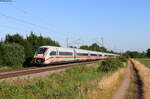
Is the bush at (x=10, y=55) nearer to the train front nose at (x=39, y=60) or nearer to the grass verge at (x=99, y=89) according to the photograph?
the train front nose at (x=39, y=60)

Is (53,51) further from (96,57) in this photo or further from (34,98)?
(96,57)

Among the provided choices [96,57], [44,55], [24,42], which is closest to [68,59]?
[24,42]

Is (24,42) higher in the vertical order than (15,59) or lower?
higher

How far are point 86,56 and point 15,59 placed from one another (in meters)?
28.6

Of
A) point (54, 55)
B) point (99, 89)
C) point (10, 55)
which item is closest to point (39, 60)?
point (54, 55)

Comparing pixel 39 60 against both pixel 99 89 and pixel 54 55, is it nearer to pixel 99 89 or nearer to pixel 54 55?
pixel 54 55

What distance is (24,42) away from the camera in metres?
42.3

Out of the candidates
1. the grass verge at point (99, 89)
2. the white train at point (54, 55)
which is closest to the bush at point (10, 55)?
the white train at point (54, 55)

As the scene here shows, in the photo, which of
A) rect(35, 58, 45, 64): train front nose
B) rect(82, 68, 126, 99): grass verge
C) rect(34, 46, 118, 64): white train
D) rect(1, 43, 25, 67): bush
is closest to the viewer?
rect(82, 68, 126, 99): grass verge

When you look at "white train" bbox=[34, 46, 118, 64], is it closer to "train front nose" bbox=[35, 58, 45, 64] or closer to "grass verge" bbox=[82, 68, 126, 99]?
"train front nose" bbox=[35, 58, 45, 64]

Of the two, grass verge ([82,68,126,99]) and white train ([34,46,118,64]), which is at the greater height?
white train ([34,46,118,64])

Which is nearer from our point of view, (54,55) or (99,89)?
(99,89)

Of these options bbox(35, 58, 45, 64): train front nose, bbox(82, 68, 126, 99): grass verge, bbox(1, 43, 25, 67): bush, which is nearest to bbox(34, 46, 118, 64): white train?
bbox(35, 58, 45, 64): train front nose

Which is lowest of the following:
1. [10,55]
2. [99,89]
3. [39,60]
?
[99,89]
